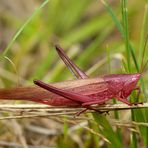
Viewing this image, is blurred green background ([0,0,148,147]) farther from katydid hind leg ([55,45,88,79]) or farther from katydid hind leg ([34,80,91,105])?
katydid hind leg ([34,80,91,105])

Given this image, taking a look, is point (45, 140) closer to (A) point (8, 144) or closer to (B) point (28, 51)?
(A) point (8, 144)

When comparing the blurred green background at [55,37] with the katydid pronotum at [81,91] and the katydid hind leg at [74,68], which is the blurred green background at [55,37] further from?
the katydid pronotum at [81,91]

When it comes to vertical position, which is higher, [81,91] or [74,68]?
[74,68]

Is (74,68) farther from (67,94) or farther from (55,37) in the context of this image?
(55,37)

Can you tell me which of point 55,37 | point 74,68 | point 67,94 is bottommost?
point 67,94

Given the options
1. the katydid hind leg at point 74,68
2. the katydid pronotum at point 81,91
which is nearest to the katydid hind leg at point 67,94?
the katydid pronotum at point 81,91

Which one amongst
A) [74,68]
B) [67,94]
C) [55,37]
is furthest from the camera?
[55,37]

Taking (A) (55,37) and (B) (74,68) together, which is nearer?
(B) (74,68)

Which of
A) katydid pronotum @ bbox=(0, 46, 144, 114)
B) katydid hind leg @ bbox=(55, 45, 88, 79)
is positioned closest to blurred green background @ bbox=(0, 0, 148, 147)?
katydid hind leg @ bbox=(55, 45, 88, 79)

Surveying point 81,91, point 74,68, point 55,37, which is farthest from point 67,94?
point 55,37
